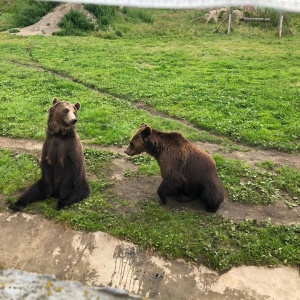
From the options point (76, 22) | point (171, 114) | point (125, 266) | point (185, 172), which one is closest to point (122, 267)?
point (125, 266)

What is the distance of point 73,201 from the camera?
232 inches

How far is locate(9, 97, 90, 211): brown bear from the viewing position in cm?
557

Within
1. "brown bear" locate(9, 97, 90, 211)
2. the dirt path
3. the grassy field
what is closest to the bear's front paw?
"brown bear" locate(9, 97, 90, 211)

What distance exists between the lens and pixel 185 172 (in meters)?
5.86

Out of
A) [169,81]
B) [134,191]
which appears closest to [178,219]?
[134,191]

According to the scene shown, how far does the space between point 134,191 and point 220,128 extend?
337cm

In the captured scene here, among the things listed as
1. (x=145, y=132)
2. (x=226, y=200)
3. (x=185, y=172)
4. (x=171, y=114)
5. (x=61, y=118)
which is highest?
(x=61, y=118)

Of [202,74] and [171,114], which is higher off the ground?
[202,74]

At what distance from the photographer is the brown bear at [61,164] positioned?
5.57 metres

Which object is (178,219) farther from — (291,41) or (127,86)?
(291,41)

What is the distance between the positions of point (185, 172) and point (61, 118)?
78.3 inches

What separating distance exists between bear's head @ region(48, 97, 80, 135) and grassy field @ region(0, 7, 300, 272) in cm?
118

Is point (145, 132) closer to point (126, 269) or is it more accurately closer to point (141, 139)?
point (141, 139)

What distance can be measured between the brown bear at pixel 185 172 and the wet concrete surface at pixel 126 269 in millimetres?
1147
